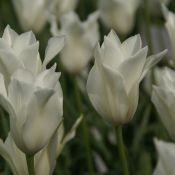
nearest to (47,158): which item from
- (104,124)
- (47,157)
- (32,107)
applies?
(47,157)

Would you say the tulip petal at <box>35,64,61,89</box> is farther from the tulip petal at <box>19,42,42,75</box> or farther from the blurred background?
the blurred background

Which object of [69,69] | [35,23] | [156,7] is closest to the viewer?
[69,69]

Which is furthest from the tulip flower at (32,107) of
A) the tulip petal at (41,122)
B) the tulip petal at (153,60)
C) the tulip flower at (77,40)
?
the tulip flower at (77,40)

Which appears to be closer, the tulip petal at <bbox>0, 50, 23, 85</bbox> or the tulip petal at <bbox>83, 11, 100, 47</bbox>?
the tulip petal at <bbox>0, 50, 23, 85</bbox>

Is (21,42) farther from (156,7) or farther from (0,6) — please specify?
(0,6)

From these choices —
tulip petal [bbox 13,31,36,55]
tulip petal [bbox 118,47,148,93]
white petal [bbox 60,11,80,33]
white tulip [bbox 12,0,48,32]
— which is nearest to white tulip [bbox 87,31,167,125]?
tulip petal [bbox 118,47,148,93]

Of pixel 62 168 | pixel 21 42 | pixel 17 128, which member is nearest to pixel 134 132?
pixel 62 168
